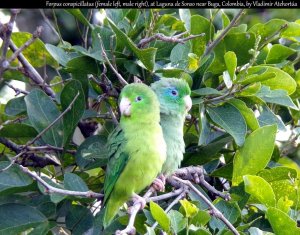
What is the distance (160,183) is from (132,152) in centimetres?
20

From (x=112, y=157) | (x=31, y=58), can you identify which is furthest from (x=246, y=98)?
(x=31, y=58)

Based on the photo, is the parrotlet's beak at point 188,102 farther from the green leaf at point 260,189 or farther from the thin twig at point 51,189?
the thin twig at point 51,189

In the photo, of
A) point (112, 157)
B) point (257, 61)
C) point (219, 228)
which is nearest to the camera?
point (219, 228)

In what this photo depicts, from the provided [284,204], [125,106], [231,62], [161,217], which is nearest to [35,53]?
[125,106]

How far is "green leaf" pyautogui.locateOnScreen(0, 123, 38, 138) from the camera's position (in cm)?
298

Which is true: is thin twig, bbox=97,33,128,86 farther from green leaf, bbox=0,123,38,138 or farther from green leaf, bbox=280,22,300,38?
green leaf, bbox=280,22,300,38

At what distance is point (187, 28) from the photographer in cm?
311

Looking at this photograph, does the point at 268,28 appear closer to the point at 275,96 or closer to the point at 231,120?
the point at 275,96

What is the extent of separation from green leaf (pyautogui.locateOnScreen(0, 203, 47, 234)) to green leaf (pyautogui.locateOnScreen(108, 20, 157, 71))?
0.83m

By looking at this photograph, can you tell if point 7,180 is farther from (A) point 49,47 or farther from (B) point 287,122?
(B) point 287,122

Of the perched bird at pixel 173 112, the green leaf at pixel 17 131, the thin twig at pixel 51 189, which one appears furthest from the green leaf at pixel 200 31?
the thin twig at pixel 51 189

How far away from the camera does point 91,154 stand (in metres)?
2.91

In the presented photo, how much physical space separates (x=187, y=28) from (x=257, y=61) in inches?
14.9

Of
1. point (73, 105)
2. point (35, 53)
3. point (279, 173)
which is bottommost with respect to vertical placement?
point (279, 173)
